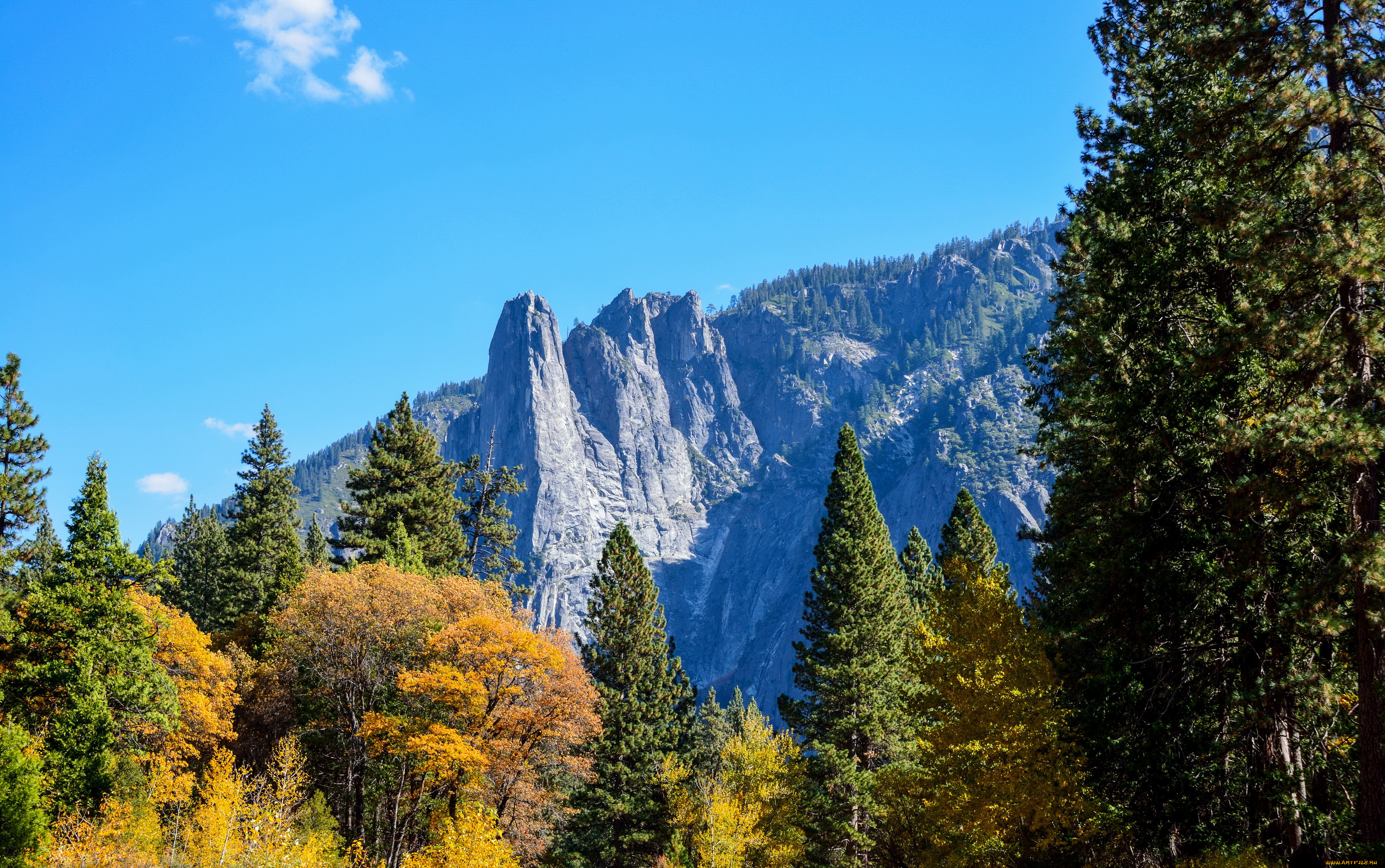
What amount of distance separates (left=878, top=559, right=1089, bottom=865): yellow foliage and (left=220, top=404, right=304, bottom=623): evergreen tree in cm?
3733

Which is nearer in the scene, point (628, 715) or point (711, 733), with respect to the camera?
point (628, 715)

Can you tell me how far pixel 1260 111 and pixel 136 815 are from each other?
35.5 m

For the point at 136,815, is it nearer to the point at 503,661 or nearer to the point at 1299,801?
the point at 503,661

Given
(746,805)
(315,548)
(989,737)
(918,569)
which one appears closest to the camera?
(989,737)

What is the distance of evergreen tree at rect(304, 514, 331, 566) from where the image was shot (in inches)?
2190

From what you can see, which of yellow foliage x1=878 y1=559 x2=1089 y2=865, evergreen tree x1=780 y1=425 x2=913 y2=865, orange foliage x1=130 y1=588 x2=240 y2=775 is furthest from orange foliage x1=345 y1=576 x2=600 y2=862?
yellow foliage x1=878 y1=559 x2=1089 y2=865

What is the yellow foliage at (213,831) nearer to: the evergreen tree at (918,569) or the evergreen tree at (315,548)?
the evergreen tree at (315,548)

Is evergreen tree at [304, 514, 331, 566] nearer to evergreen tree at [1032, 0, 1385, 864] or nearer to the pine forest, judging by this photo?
the pine forest

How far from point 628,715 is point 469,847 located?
16.0 meters

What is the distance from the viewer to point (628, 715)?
40.1m

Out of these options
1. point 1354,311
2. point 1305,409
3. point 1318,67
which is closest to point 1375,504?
point 1305,409

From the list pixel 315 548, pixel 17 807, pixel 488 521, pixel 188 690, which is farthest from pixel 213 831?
pixel 315 548

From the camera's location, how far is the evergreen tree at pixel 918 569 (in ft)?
158

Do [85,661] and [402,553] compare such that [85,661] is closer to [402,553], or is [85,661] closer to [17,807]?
[17,807]
